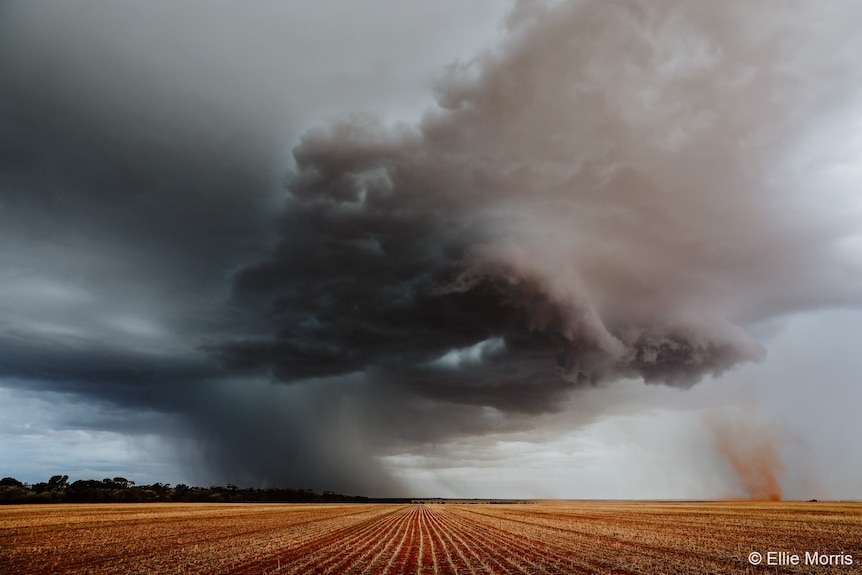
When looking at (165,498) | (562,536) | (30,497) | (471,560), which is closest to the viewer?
(471,560)

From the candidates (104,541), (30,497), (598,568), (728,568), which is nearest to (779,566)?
(728,568)

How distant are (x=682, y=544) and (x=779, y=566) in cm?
989

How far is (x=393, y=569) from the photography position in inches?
1028

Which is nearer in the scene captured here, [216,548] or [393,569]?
[393,569]

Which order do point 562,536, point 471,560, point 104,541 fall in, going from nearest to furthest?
point 471,560 → point 104,541 → point 562,536

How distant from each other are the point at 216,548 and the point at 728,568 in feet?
108

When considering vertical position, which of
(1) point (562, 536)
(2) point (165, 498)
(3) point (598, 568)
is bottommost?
(2) point (165, 498)

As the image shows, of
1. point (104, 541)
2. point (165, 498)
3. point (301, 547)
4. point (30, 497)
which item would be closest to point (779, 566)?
point (301, 547)

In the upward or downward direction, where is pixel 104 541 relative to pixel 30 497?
upward

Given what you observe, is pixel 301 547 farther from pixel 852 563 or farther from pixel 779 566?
pixel 852 563

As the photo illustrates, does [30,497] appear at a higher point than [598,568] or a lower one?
lower

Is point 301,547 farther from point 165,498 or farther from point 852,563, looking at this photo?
point 165,498

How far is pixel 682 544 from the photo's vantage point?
35406 mm

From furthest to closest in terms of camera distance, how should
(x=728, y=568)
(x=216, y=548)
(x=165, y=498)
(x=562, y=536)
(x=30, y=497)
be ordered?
(x=165, y=498) < (x=30, y=497) < (x=562, y=536) < (x=216, y=548) < (x=728, y=568)
